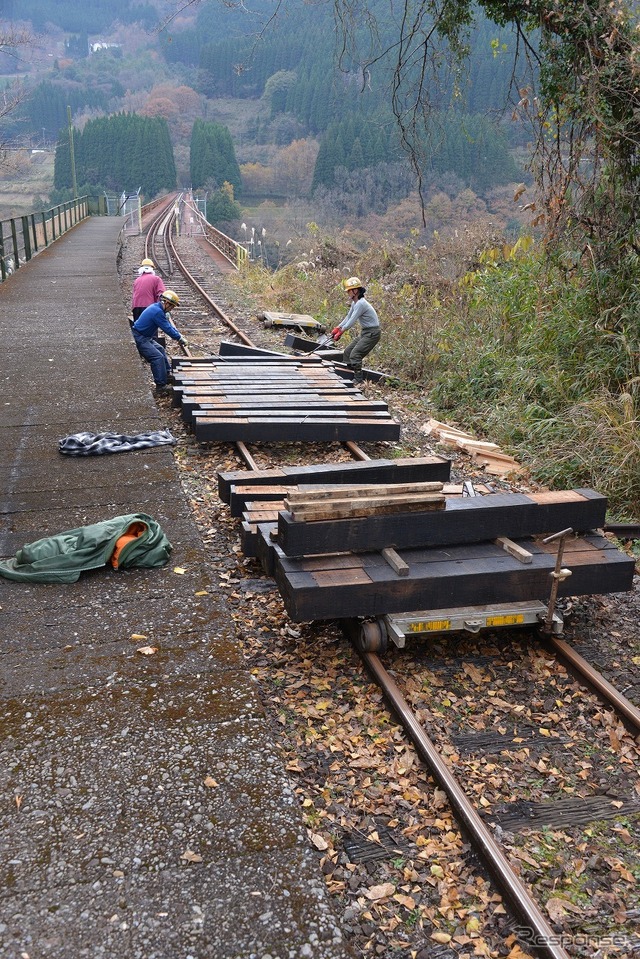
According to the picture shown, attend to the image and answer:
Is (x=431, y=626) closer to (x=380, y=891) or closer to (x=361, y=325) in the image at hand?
(x=380, y=891)

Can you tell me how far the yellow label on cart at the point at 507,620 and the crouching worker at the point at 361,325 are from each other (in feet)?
22.8

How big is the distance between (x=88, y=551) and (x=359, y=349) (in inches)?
291

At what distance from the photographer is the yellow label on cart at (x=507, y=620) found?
5297 millimetres

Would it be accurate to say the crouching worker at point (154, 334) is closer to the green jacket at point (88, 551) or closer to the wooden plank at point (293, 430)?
the wooden plank at point (293, 430)

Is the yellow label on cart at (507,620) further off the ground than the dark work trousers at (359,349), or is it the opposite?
the dark work trousers at (359,349)

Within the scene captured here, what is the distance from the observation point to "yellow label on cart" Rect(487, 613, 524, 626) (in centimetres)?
530

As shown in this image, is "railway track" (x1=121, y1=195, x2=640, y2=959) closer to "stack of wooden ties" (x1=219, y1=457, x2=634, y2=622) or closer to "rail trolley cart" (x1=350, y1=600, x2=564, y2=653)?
"rail trolley cart" (x1=350, y1=600, x2=564, y2=653)

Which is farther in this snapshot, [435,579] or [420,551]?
[420,551]

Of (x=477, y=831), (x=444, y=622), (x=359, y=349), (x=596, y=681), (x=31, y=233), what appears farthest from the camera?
(x=31, y=233)

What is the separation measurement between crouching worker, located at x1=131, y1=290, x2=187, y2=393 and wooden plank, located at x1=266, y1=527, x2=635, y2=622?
6.42 meters

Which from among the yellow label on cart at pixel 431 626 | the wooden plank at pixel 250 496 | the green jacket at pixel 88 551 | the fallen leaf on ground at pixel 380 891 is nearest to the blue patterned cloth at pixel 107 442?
the wooden plank at pixel 250 496

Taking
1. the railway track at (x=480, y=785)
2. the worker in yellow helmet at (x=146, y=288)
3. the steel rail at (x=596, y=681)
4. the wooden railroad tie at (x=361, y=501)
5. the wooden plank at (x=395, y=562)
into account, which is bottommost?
the railway track at (x=480, y=785)

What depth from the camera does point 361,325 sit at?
12.1 metres

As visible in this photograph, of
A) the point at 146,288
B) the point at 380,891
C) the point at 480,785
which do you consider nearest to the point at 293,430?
the point at 146,288
